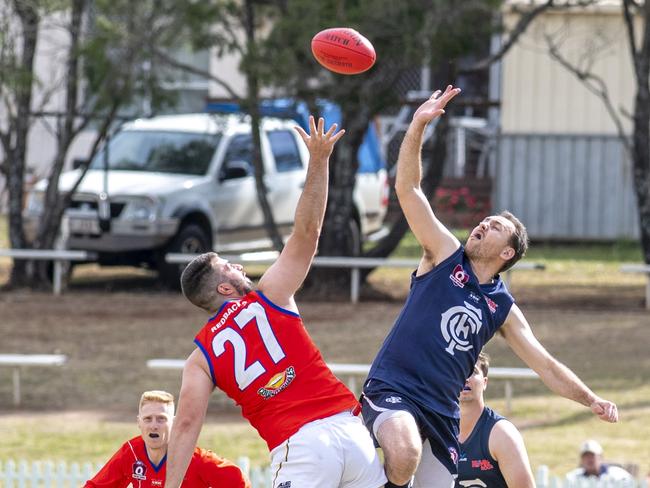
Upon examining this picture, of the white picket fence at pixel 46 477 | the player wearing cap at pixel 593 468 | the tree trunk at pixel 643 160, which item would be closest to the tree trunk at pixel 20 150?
the tree trunk at pixel 643 160

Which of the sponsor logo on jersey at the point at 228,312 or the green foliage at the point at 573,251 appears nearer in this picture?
the sponsor logo on jersey at the point at 228,312

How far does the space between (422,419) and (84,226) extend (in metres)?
11.8

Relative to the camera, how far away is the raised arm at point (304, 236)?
4828mm

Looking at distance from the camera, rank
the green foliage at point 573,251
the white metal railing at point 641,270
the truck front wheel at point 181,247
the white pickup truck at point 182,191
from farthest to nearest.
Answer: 1. the green foliage at point 573,251
2. the truck front wheel at point 181,247
3. the white pickup truck at point 182,191
4. the white metal railing at point 641,270

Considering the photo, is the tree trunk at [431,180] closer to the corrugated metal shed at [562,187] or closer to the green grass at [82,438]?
the green grass at [82,438]

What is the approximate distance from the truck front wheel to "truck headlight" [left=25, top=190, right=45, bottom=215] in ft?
6.52

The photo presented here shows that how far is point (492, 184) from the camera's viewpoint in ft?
77.2

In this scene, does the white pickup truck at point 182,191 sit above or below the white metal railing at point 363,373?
above

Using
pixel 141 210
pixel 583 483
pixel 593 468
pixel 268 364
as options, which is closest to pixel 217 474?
pixel 268 364

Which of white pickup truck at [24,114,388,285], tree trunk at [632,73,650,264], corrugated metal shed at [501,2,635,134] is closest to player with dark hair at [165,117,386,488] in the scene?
white pickup truck at [24,114,388,285]

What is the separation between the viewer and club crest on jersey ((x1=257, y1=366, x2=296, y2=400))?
15.7ft

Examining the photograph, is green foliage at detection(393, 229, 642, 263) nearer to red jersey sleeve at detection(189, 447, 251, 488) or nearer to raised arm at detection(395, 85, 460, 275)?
red jersey sleeve at detection(189, 447, 251, 488)

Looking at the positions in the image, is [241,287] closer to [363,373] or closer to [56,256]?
[363,373]

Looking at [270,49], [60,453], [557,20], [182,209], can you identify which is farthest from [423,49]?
[557,20]
